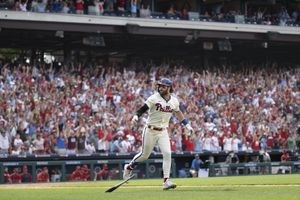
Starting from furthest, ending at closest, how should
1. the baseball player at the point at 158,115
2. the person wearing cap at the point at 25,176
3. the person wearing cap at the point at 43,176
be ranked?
1. the person wearing cap at the point at 43,176
2. the person wearing cap at the point at 25,176
3. the baseball player at the point at 158,115

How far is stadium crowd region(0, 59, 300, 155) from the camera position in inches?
997

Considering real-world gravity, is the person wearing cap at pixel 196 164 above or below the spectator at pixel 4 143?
below

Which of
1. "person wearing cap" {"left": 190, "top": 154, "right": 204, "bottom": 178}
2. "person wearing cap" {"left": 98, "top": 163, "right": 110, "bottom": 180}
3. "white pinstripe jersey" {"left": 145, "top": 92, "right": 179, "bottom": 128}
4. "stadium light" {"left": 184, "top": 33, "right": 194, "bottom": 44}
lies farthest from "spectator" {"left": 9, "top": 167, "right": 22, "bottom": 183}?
"stadium light" {"left": 184, "top": 33, "right": 194, "bottom": 44}

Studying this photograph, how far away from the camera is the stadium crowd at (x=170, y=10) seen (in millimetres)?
30256

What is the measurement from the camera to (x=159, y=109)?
13617 mm

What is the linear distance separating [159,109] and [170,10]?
68.7ft

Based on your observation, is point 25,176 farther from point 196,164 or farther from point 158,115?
point 158,115

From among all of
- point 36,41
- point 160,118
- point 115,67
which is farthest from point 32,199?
point 36,41

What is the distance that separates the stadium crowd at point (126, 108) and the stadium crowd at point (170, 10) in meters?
2.31

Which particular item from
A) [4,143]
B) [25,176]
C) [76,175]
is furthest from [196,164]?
[4,143]

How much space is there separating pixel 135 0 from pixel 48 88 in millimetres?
7556

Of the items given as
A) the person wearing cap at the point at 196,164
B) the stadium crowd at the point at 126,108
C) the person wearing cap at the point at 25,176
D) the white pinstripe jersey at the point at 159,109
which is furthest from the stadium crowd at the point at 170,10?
the white pinstripe jersey at the point at 159,109

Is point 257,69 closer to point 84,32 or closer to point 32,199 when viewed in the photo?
point 84,32

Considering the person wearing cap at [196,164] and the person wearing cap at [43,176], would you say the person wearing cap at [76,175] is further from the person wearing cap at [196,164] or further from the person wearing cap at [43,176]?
the person wearing cap at [196,164]
